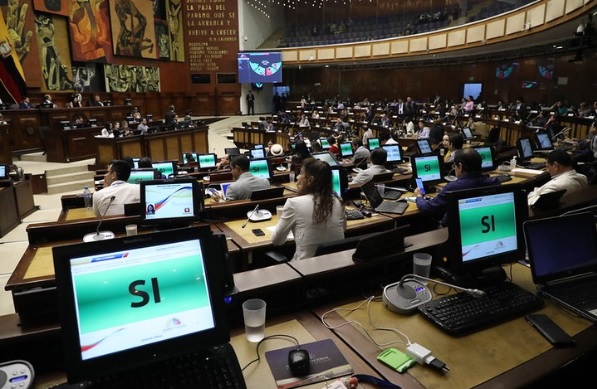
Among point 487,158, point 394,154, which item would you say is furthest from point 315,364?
point 394,154

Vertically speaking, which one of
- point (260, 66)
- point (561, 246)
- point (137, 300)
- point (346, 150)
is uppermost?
point (260, 66)

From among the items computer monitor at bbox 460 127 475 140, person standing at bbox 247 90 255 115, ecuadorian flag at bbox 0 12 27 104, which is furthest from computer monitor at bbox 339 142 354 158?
person standing at bbox 247 90 255 115

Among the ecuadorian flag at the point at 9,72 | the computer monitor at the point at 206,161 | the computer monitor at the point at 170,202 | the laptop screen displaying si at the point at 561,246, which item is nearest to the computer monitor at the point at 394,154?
the computer monitor at the point at 206,161

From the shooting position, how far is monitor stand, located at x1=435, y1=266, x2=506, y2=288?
2131mm

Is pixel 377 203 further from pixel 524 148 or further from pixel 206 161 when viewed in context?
pixel 206 161

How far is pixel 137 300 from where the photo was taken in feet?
4.63

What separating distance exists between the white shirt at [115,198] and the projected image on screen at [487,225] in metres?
3.41

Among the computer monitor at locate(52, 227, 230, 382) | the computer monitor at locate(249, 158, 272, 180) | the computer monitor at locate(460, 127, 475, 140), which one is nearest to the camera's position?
the computer monitor at locate(52, 227, 230, 382)

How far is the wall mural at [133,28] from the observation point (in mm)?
16234

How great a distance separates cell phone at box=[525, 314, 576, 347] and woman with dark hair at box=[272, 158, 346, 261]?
1.38 meters

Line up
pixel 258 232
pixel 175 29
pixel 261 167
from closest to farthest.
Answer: pixel 258 232
pixel 261 167
pixel 175 29

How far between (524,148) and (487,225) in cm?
560

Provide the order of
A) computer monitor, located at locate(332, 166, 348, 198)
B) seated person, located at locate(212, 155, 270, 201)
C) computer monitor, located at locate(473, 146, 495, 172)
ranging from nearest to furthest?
computer monitor, located at locate(332, 166, 348, 198)
seated person, located at locate(212, 155, 270, 201)
computer monitor, located at locate(473, 146, 495, 172)

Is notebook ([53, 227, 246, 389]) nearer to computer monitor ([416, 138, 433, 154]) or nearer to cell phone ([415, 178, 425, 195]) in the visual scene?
cell phone ([415, 178, 425, 195])
